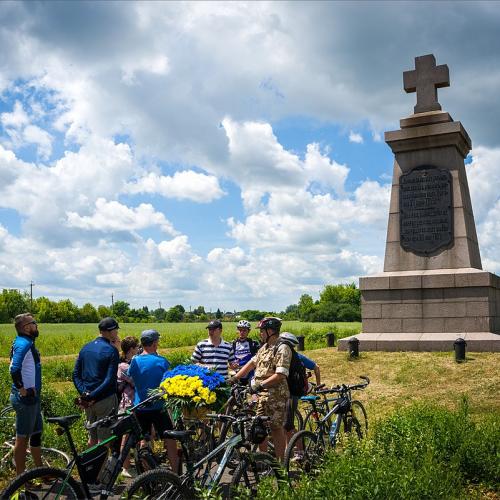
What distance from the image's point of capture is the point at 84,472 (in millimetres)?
4863

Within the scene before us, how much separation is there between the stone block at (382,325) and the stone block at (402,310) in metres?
0.14

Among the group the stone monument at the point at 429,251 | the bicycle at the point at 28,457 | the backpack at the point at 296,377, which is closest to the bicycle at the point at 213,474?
the backpack at the point at 296,377

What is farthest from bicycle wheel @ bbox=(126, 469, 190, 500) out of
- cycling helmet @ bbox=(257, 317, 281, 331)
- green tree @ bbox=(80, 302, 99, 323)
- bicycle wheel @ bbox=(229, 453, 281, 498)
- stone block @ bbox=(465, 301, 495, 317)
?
green tree @ bbox=(80, 302, 99, 323)

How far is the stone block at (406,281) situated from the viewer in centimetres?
1642

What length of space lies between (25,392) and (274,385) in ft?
8.84

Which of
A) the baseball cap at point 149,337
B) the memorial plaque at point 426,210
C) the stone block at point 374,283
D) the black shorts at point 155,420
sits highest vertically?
the memorial plaque at point 426,210

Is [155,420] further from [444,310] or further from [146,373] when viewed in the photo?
[444,310]

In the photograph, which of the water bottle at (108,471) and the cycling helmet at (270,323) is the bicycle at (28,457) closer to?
the water bottle at (108,471)

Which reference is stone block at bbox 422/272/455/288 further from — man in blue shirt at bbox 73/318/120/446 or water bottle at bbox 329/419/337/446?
man in blue shirt at bbox 73/318/120/446

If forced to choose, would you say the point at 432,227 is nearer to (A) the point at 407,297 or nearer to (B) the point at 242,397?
(A) the point at 407,297

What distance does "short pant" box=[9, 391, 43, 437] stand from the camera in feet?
21.6

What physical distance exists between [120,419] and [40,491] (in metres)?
0.94

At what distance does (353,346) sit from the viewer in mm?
15422

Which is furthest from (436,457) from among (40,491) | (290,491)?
(40,491)
